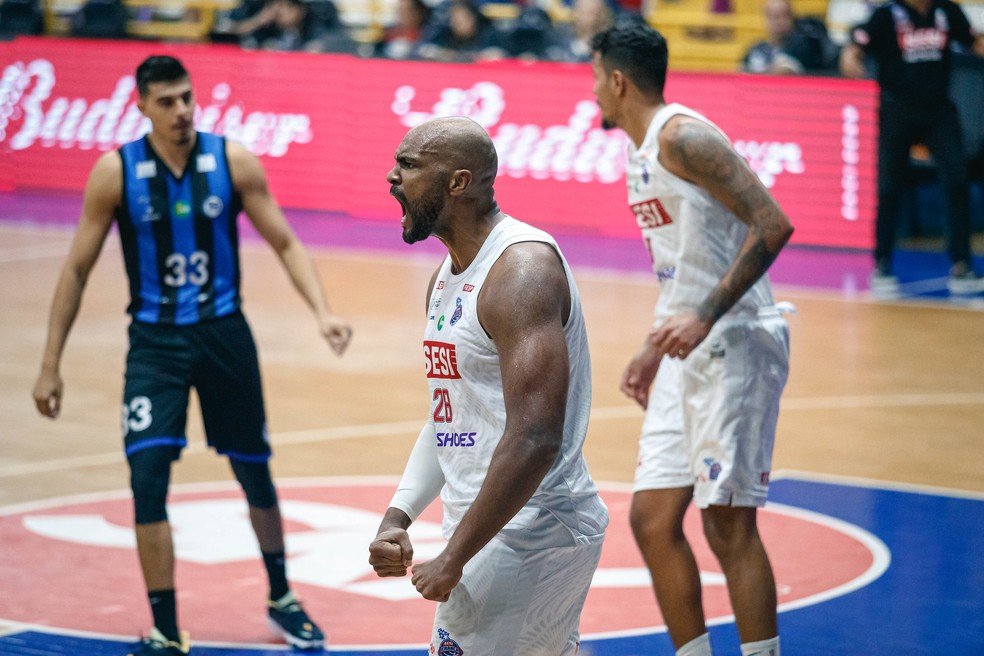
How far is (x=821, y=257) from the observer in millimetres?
14750

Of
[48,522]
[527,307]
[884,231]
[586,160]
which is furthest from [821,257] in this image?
[527,307]

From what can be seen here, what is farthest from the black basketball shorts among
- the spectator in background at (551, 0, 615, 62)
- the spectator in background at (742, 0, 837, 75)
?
the spectator in background at (551, 0, 615, 62)

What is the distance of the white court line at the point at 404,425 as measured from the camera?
8289 mm

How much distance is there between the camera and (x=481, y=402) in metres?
3.64

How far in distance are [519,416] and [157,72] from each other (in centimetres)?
288

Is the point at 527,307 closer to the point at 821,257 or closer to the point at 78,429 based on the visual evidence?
the point at 78,429

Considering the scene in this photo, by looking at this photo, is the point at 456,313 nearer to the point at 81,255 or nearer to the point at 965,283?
the point at 81,255

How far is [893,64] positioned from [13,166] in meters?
11.1

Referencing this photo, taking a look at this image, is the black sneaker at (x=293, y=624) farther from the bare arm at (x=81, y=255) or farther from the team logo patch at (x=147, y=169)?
the team logo patch at (x=147, y=169)

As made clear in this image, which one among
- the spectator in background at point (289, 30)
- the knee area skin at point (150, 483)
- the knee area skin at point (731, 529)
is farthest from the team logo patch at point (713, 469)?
the spectator in background at point (289, 30)

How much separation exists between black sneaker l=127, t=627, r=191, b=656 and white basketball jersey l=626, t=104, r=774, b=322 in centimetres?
205

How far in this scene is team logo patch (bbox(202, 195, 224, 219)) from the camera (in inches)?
231

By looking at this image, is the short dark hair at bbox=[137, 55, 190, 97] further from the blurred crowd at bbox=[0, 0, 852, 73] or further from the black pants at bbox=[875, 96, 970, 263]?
the blurred crowd at bbox=[0, 0, 852, 73]

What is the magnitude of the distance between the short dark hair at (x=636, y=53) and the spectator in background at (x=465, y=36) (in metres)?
12.3
